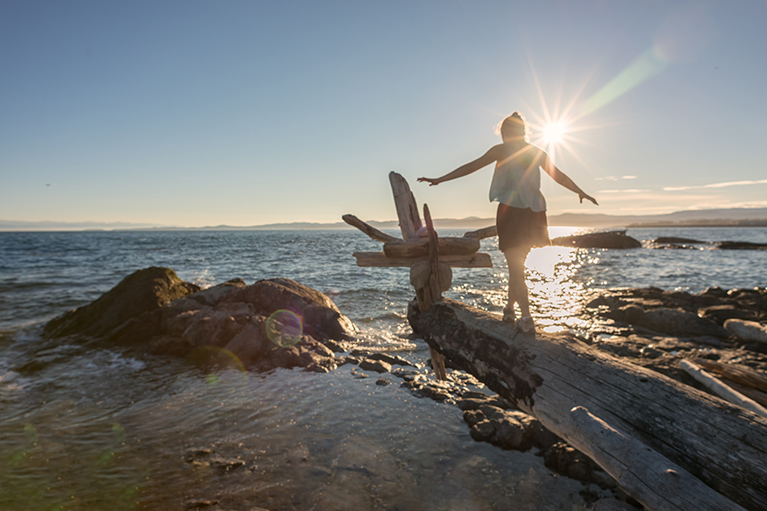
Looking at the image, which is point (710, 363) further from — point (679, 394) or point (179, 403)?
point (179, 403)

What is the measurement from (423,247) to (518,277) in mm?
1764

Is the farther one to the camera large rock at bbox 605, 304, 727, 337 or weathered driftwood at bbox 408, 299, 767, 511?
large rock at bbox 605, 304, 727, 337

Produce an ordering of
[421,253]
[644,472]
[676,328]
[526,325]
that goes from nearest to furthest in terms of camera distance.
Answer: [644,472], [526,325], [421,253], [676,328]

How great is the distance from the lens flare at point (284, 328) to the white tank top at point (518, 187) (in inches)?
250

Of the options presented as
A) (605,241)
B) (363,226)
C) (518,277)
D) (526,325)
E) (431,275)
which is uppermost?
(363,226)

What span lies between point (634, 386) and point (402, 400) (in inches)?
169

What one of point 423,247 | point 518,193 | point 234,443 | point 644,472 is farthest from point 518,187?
point 234,443

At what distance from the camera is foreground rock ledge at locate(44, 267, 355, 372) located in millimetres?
8977

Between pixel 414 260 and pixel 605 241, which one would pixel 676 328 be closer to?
pixel 414 260

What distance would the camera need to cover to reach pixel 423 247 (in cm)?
613

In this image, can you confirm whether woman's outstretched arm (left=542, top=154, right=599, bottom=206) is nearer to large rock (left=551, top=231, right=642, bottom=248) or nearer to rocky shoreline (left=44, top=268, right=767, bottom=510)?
rocky shoreline (left=44, top=268, right=767, bottom=510)

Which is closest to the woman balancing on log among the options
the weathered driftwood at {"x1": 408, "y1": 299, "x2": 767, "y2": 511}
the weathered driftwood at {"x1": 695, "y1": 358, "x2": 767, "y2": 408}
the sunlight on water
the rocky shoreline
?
the weathered driftwood at {"x1": 408, "y1": 299, "x2": 767, "y2": 511}

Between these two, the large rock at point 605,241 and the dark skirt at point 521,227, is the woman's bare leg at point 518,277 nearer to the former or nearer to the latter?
the dark skirt at point 521,227

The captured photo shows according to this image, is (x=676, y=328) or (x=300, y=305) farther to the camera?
(x=676, y=328)
